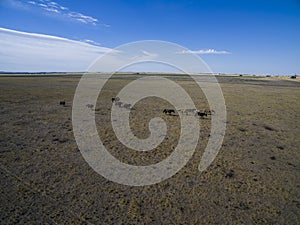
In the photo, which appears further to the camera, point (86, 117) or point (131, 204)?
point (86, 117)

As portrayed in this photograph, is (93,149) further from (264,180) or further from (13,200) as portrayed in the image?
(264,180)

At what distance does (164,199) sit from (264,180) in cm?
363

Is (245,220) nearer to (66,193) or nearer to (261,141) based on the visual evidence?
(66,193)

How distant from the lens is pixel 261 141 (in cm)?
1123

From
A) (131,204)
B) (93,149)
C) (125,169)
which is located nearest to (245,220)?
(131,204)

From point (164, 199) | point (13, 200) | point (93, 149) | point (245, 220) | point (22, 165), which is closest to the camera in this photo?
point (245, 220)

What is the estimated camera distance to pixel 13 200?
5660 mm

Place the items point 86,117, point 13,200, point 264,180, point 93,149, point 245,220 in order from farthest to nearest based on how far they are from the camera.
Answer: point 86,117 < point 93,149 < point 264,180 < point 13,200 < point 245,220

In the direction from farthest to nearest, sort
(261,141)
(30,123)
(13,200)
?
(30,123), (261,141), (13,200)

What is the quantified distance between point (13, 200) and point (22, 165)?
2.27 m

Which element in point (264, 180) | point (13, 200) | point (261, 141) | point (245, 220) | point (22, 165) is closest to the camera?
point (245, 220)

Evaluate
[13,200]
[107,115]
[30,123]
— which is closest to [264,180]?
[13,200]

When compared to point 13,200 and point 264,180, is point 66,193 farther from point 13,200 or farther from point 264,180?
point 264,180

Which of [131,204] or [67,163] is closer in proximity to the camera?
[131,204]
